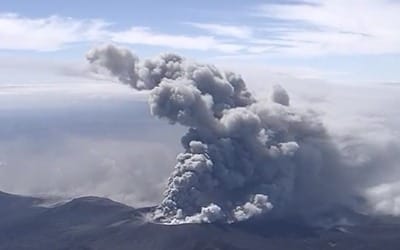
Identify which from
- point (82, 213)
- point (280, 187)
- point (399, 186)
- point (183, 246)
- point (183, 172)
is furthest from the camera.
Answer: point (399, 186)

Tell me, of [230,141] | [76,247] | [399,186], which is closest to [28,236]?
[76,247]

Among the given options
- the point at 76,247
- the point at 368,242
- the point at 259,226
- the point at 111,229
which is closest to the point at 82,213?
the point at 111,229

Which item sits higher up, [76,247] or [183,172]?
[183,172]

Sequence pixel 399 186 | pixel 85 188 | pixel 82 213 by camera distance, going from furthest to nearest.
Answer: pixel 85 188, pixel 399 186, pixel 82 213

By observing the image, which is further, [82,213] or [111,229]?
[82,213]

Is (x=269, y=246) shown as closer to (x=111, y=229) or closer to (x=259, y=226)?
(x=259, y=226)

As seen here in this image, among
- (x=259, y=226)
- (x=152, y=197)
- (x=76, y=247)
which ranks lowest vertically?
(x=76, y=247)
